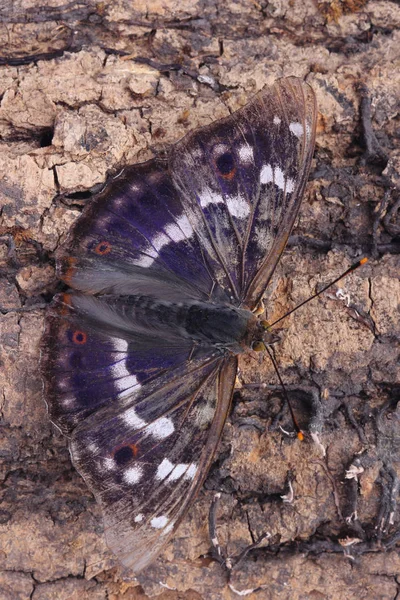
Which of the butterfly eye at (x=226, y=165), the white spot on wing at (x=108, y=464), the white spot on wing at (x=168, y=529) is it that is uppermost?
the butterfly eye at (x=226, y=165)

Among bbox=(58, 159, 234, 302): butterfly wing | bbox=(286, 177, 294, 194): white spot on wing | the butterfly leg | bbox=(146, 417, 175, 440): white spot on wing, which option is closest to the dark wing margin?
bbox=(146, 417, 175, 440): white spot on wing

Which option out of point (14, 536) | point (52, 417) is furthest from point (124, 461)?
point (14, 536)

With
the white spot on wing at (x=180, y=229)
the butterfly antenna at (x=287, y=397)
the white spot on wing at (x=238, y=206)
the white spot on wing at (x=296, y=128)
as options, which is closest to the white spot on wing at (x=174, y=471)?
the butterfly antenna at (x=287, y=397)

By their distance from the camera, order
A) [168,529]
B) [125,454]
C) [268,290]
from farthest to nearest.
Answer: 1. [268,290]
2. [125,454]
3. [168,529]

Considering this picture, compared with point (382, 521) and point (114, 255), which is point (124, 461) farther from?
point (382, 521)

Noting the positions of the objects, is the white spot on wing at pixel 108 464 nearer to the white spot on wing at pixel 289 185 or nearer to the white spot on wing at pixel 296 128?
the white spot on wing at pixel 289 185

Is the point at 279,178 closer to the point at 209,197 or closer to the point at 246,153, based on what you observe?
the point at 246,153

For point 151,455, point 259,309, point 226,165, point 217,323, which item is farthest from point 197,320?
point 226,165
